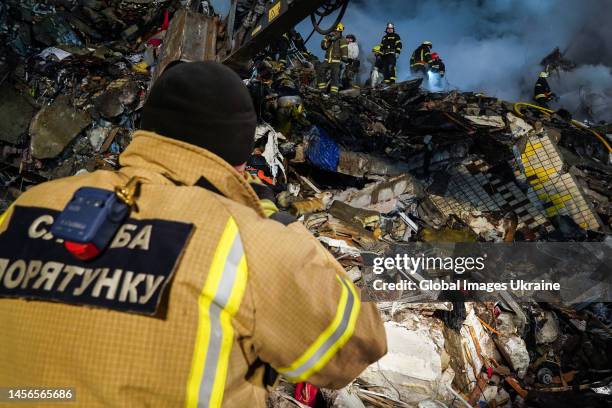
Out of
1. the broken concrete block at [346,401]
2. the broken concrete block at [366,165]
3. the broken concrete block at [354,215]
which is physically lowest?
the broken concrete block at [346,401]

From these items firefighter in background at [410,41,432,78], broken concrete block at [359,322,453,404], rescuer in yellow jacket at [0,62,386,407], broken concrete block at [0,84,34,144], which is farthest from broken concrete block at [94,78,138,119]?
firefighter in background at [410,41,432,78]

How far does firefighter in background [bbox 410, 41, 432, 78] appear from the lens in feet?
36.4

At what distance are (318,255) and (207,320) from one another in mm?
284

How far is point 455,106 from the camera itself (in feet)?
26.4

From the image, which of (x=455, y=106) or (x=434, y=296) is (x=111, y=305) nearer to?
(x=434, y=296)

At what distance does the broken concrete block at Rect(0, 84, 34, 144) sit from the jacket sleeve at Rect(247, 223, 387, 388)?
7524 mm

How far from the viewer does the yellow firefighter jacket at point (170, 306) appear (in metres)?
0.75

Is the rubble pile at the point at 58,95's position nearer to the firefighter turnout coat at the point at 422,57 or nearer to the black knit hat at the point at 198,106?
the black knit hat at the point at 198,106

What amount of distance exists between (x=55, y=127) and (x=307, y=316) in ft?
24.9

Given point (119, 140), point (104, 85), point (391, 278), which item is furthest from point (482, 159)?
point (104, 85)

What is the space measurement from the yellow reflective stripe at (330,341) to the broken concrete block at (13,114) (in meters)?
7.59

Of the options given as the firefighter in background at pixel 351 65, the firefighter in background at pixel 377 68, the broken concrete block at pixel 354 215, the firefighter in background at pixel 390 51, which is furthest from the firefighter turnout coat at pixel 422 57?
Result: the broken concrete block at pixel 354 215

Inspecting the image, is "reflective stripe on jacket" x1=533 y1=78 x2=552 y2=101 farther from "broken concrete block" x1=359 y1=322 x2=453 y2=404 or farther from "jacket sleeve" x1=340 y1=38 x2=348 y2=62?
"broken concrete block" x1=359 y1=322 x2=453 y2=404

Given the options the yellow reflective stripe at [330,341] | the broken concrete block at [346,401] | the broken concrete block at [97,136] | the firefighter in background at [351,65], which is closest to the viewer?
the yellow reflective stripe at [330,341]
